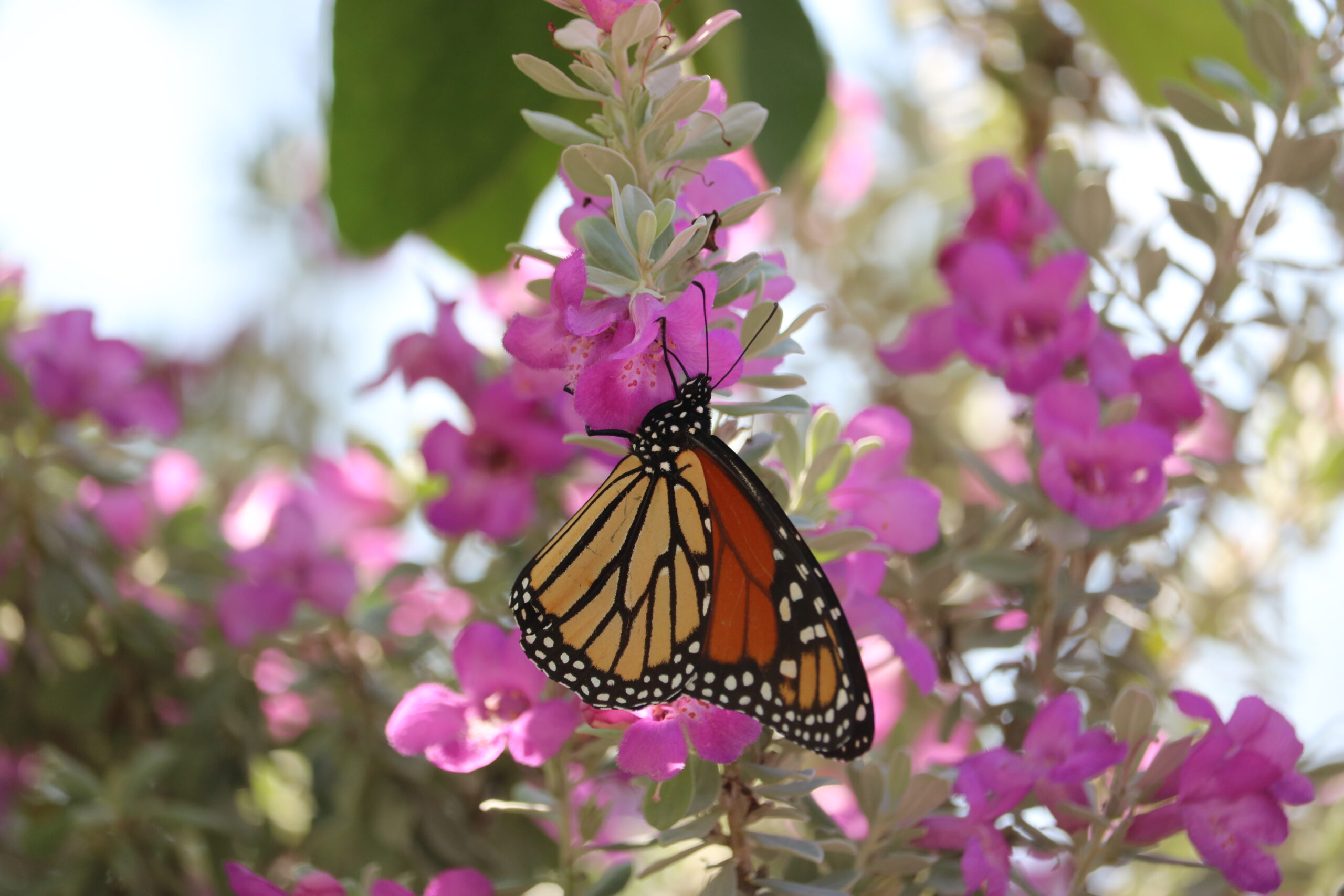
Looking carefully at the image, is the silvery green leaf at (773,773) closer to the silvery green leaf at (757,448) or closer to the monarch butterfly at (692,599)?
the monarch butterfly at (692,599)

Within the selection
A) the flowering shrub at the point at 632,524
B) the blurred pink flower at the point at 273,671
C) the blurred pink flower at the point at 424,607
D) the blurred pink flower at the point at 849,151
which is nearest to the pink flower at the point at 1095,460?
the flowering shrub at the point at 632,524

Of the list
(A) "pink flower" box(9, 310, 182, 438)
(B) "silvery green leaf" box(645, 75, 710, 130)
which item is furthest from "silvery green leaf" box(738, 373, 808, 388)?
(A) "pink flower" box(9, 310, 182, 438)

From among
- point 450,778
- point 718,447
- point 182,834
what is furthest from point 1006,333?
point 182,834

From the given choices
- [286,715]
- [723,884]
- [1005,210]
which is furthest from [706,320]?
[286,715]

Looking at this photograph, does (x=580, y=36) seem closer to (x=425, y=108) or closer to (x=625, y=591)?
(x=625, y=591)

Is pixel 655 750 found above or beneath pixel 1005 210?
beneath

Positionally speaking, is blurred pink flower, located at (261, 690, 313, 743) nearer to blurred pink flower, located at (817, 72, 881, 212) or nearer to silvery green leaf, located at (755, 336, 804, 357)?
silvery green leaf, located at (755, 336, 804, 357)
